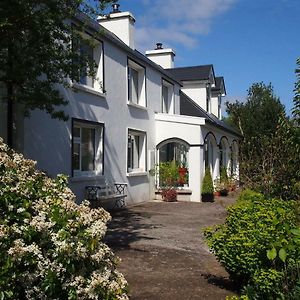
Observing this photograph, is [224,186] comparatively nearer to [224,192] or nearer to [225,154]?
[224,192]

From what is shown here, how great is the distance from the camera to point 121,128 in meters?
16.2

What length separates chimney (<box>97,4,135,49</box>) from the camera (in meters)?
18.5

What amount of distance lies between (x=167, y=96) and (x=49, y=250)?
66.3 feet

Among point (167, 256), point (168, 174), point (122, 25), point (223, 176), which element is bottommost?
point (167, 256)

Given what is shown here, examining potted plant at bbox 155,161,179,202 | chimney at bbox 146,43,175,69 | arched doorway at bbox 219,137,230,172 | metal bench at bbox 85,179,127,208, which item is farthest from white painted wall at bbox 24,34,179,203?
arched doorway at bbox 219,137,230,172

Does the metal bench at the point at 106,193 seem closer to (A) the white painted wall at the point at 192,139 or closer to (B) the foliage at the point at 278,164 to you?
(A) the white painted wall at the point at 192,139

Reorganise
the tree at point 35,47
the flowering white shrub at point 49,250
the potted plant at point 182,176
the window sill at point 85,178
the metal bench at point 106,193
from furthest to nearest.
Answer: the potted plant at point 182,176, the metal bench at point 106,193, the window sill at point 85,178, the tree at point 35,47, the flowering white shrub at point 49,250

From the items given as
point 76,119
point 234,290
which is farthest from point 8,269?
point 76,119

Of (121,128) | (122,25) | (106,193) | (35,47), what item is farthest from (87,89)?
(122,25)

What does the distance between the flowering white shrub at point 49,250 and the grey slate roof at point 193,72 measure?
24381mm

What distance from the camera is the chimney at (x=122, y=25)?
18.5m

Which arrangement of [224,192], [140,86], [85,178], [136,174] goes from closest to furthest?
[85,178], [136,174], [140,86], [224,192]

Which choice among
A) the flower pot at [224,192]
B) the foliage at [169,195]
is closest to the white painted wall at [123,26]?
the foliage at [169,195]

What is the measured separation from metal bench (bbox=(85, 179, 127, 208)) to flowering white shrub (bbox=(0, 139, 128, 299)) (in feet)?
31.0
